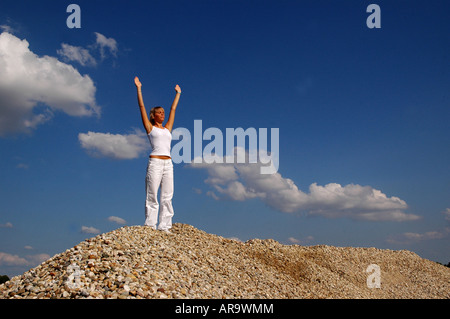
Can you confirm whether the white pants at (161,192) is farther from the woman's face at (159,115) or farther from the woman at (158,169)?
the woman's face at (159,115)

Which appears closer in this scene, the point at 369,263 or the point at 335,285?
the point at 335,285

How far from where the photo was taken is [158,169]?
9594 millimetres

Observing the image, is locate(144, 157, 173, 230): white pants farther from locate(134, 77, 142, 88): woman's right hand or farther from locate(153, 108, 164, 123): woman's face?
locate(134, 77, 142, 88): woman's right hand

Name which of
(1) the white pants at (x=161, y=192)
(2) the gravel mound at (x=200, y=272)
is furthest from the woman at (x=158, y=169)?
(2) the gravel mound at (x=200, y=272)

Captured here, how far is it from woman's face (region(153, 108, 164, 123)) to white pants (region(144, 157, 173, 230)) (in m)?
1.12

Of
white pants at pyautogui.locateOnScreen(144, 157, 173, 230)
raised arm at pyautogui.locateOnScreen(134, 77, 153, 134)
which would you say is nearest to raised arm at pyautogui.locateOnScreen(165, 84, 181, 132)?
Answer: raised arm at pyautogui.locateOnScreen(134, 77, 153, 134)

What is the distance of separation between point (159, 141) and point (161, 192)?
1435 millimetres

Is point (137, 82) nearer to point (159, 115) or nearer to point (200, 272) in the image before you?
point (159, 115)

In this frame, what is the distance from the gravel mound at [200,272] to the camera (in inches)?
254
